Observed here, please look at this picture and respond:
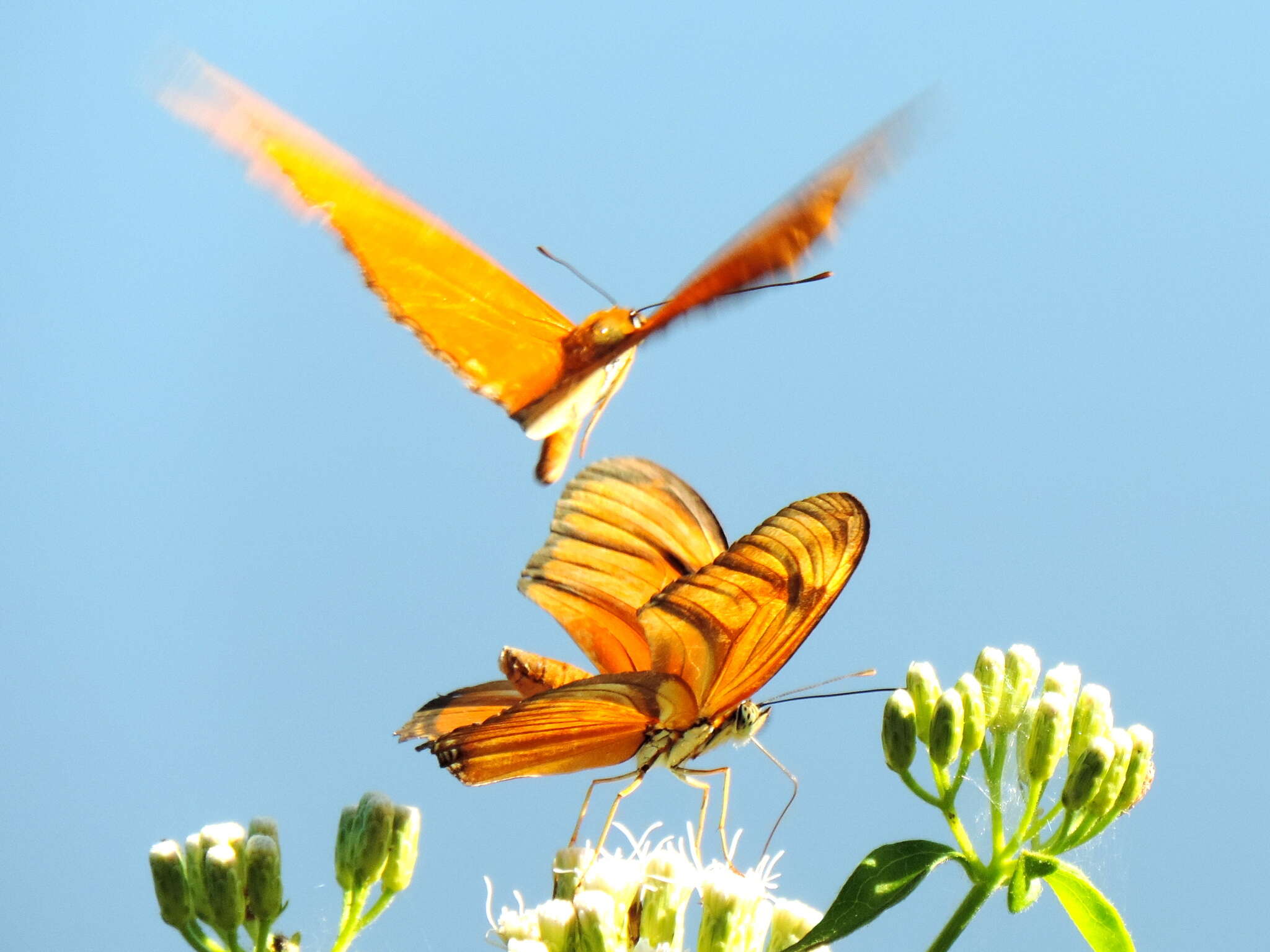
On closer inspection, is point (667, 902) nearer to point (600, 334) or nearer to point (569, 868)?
point (569, 868)

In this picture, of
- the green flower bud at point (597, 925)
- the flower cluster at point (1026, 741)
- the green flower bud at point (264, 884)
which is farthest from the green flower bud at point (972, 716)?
the green flower bud at point (264, 884)

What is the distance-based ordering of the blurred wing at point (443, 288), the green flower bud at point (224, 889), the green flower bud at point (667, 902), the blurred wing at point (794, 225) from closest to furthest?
the blurred wing at point (794, 225)
the blurred wing at point (443, 288)
the green flower bud at point (224, 889)
the green flower bud at point (667, 902)

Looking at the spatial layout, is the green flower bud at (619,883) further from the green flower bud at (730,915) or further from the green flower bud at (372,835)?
the green flower bud at (372,835)

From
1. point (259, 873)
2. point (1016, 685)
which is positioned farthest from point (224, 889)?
point (1016, 685)

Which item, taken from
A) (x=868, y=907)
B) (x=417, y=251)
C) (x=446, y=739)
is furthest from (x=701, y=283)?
(x=868, y=907)

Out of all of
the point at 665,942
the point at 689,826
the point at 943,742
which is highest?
the point at 943,742

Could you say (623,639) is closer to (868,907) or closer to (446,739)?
(446,739)

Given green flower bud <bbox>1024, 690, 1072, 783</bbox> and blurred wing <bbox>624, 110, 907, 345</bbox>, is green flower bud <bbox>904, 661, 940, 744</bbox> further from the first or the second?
blurred wing <bbox>624, 110, 907, 345</bbox>
